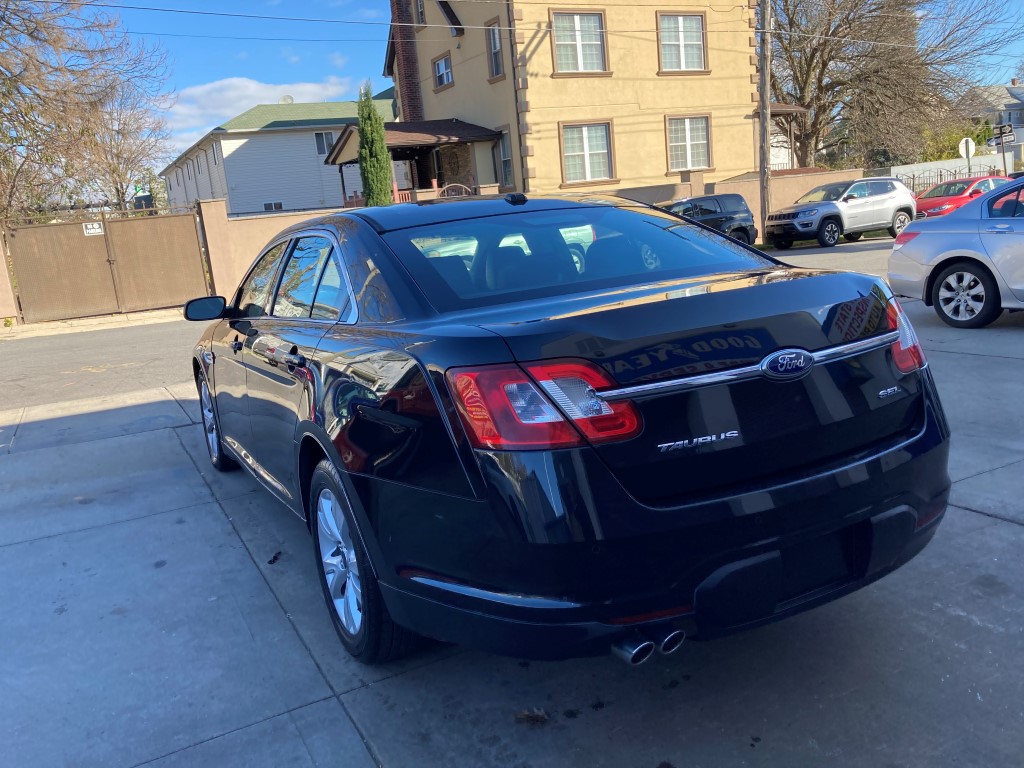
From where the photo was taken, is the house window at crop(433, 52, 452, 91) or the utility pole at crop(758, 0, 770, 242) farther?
the house window at crop(433, 52, 452, 91)

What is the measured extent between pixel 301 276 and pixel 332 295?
55cm

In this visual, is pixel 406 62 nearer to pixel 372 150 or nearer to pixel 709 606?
pixel 372 150

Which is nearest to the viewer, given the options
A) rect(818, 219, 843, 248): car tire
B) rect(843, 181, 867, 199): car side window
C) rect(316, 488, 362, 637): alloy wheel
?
rect(316, 488, 362, 637): alloy wheel

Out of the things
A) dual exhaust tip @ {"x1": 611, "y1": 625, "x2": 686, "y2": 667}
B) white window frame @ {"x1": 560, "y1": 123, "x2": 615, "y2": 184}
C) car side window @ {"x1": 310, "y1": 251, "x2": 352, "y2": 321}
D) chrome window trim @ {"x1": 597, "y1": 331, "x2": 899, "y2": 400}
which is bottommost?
dual exhaust tip @ {"x1": 611, "y1": 625, "x2": 686, "y2": 667}

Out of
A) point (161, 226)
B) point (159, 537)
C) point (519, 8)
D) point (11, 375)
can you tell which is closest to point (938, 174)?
point (519, 8)

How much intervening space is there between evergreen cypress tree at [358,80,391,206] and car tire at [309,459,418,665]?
2309 centimetres

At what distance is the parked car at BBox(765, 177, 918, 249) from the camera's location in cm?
2252

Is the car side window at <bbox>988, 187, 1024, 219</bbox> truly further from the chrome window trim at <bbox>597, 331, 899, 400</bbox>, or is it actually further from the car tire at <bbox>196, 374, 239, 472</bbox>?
the car tire at <bbox>196, 374, 239, 472</bbox>

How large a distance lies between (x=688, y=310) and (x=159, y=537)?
3.55 m

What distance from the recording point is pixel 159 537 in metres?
4.77

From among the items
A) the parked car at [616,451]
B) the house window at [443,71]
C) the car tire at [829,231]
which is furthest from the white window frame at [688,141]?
the parked car at [616,451]

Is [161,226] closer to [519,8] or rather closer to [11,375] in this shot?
[11,375]

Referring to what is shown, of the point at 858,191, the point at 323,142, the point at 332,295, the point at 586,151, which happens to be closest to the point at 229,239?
the point at 586,151

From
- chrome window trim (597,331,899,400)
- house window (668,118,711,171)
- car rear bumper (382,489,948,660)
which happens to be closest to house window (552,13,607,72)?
house window (668,118,711,171)
